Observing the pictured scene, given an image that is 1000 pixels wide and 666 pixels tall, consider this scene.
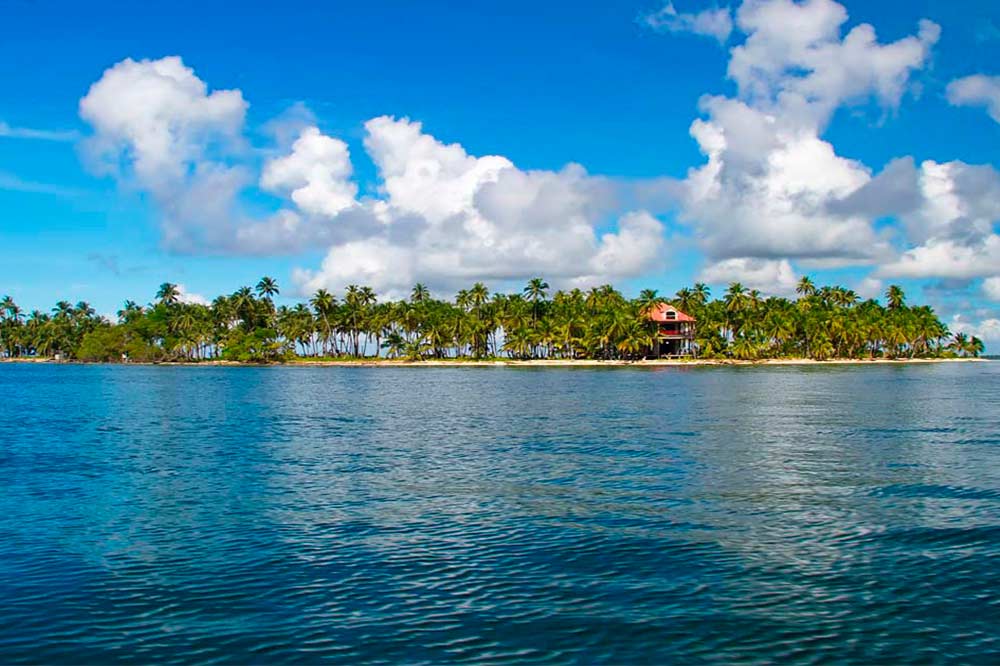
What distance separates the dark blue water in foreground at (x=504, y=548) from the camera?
50.4ft

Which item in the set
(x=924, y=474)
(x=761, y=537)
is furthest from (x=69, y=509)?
(x=924, y=474)

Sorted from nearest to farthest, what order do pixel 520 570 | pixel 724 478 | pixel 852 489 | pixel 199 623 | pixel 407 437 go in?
pixel 199 623 → pixel 520 570 → pixel 852 489 → pixel 724 478 → pixel 407 437

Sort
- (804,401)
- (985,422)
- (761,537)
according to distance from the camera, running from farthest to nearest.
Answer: (804,401), (985,422), (761,537)

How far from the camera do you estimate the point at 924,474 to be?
→ 33781mm

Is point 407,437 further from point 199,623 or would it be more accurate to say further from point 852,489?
point 199,623

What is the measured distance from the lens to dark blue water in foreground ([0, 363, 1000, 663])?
1537 cm

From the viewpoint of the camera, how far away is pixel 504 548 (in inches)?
858

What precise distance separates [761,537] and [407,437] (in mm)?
29406

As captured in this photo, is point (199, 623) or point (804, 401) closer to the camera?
point (199, 623)

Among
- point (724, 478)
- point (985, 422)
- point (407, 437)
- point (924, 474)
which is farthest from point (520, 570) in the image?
point (985, 422)

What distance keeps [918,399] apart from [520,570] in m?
73.8

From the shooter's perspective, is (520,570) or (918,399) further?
(918,399)

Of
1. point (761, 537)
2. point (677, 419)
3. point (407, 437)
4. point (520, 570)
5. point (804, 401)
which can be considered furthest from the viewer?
point (804, 401)

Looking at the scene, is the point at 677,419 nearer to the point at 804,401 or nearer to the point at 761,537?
the point at 804,401
